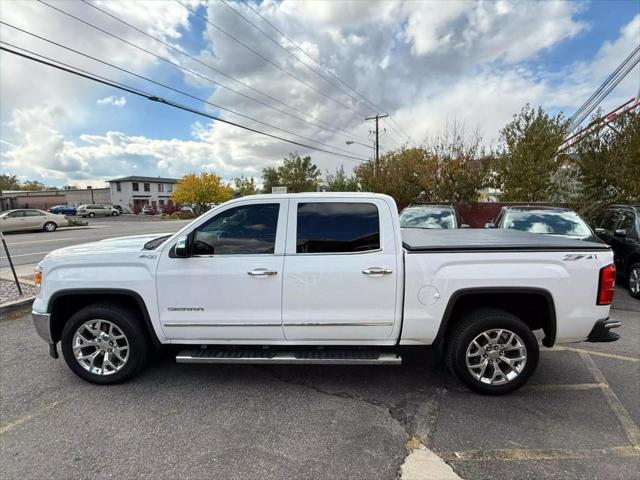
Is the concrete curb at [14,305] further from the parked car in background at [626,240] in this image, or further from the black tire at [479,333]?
the parked car in background at [626,240]

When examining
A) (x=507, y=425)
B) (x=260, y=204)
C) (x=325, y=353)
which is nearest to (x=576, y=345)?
(x=507, y=425)

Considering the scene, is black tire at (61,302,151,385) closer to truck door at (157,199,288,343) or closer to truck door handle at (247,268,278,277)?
truck door at (157,199,288,343)

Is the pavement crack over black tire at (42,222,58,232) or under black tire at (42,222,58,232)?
under

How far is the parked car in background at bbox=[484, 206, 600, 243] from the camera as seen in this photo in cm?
712

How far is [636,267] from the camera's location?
6.66 meters

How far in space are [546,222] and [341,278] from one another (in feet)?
20.6

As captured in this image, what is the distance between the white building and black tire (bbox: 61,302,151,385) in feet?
217

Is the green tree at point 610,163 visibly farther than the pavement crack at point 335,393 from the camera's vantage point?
Yes

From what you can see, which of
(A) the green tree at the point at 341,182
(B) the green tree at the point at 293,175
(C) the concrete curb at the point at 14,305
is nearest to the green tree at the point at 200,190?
(B) the green tree at the point at 293,175

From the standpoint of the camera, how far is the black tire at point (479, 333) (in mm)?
3232

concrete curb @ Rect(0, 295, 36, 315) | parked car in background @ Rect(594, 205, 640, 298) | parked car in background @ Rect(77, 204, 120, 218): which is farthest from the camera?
parked car in background @ Rect(77, 204, 120, 218)

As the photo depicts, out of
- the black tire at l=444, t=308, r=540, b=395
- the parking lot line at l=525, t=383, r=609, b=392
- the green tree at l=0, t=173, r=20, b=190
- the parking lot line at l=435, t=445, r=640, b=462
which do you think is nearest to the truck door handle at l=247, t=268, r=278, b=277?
the black tire at l=444, t=308, r=540, b=395

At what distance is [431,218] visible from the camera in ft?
29.1

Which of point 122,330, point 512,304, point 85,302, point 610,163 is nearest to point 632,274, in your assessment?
point 512,304
